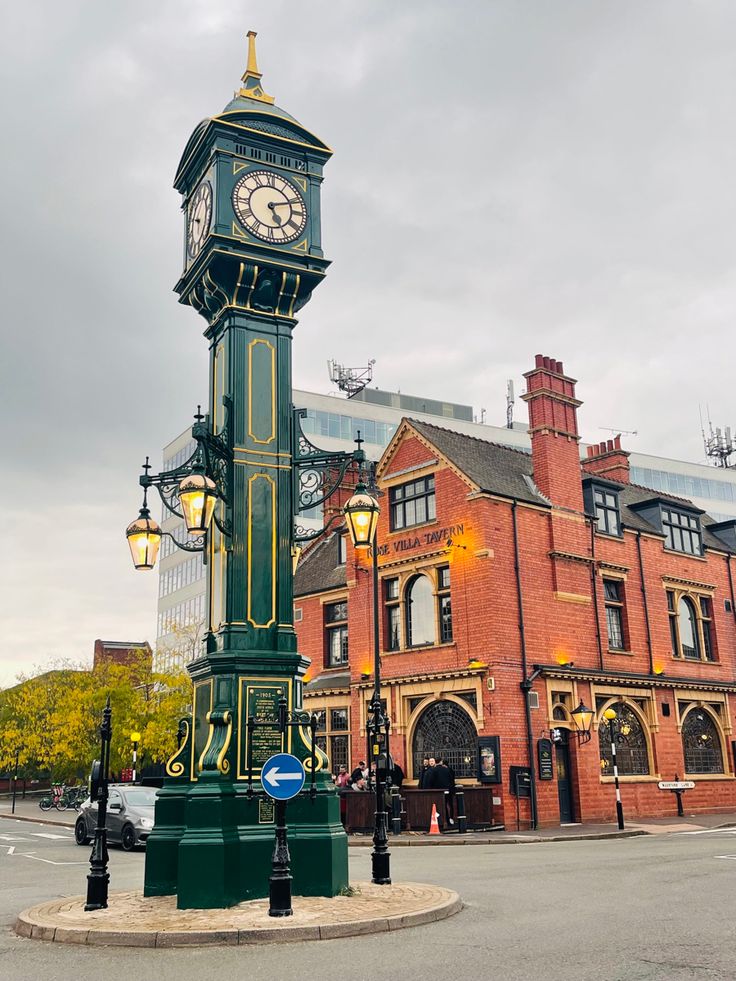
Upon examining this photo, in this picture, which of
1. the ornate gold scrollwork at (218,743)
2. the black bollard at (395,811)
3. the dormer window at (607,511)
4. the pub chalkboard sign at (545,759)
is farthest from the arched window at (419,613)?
the ornate gold scrollwork at (218,743)

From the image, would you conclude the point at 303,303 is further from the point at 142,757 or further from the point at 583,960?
the point at 142,757

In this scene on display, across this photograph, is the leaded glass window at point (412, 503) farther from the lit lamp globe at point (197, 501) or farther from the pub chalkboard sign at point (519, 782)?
the lit lamp globe at point (197, 501)

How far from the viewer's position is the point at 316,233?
14.1 m

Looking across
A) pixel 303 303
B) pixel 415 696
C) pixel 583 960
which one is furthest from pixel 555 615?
pixel 583 960

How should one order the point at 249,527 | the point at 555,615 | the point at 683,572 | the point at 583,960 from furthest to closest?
the point at 683,572
the point at 555,615
the point at 249,527
the point at 583,960

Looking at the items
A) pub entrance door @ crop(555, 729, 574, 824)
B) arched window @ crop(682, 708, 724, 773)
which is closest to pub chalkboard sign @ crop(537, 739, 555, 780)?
pub entrance door @ crop(555, 729, 574, 824)

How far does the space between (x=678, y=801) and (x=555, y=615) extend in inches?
292

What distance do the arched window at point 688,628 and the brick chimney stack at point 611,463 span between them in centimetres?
504

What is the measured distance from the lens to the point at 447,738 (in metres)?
28.0

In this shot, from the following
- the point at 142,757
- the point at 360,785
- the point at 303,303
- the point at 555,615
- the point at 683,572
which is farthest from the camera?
the point at 142,757

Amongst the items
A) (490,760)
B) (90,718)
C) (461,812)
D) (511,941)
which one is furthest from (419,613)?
(90,718)

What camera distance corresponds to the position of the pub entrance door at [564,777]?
27.4 m

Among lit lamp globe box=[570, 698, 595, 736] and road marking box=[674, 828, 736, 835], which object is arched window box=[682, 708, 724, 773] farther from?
road marking box=[674, 828, 736, 835]

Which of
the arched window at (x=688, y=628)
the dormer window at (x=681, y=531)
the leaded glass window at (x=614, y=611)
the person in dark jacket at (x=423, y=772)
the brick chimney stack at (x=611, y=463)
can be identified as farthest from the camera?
the brick chimney stack at (x=611, y=463)
